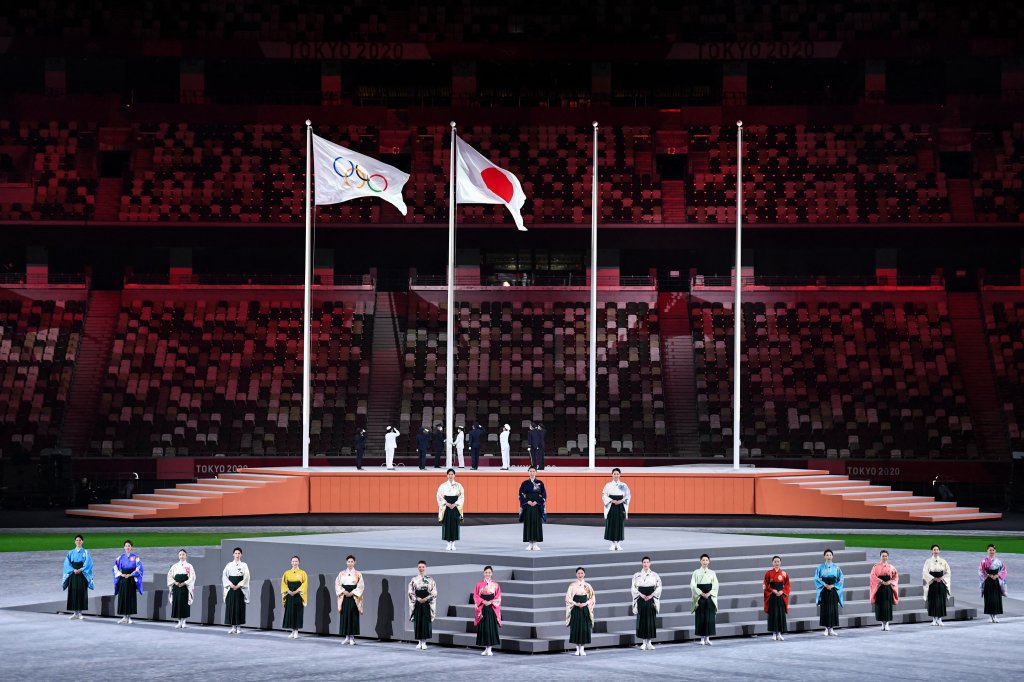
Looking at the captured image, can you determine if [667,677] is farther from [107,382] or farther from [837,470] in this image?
[107,382]

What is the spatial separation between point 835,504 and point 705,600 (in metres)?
19.2

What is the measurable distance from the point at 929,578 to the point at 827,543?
396 cm

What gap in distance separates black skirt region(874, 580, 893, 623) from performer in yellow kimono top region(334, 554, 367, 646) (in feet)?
28.2

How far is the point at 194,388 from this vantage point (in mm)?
48969

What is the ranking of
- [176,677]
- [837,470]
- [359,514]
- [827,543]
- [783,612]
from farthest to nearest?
[837,470], [359,514], [827,543], [783,612], [176,677]

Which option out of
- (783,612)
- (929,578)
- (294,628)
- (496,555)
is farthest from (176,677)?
(929,578)

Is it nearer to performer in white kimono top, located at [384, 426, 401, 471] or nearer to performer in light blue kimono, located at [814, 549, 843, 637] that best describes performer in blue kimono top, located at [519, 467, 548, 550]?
performer in light blue kimono, located at [814, 549, 843, 637]

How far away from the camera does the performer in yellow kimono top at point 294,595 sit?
22891 millimetres

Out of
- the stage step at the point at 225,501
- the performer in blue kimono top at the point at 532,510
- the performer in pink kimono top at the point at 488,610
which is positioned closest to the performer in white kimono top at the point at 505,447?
the stage step at the point at 225,501

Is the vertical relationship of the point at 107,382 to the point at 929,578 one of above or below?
above

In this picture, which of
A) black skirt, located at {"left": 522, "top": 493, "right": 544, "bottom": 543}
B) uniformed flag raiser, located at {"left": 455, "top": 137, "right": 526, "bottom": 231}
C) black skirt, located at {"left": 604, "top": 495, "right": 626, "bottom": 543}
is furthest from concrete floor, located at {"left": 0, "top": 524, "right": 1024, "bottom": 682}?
uniformed flag raiser, located at {"left": 455, "top": 137, "right": 526, "bottom": 231}

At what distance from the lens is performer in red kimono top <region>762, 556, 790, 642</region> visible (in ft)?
74.3

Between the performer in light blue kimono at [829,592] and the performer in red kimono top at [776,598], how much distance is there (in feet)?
2.73

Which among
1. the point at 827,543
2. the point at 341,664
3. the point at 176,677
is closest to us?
the point at 176,677
